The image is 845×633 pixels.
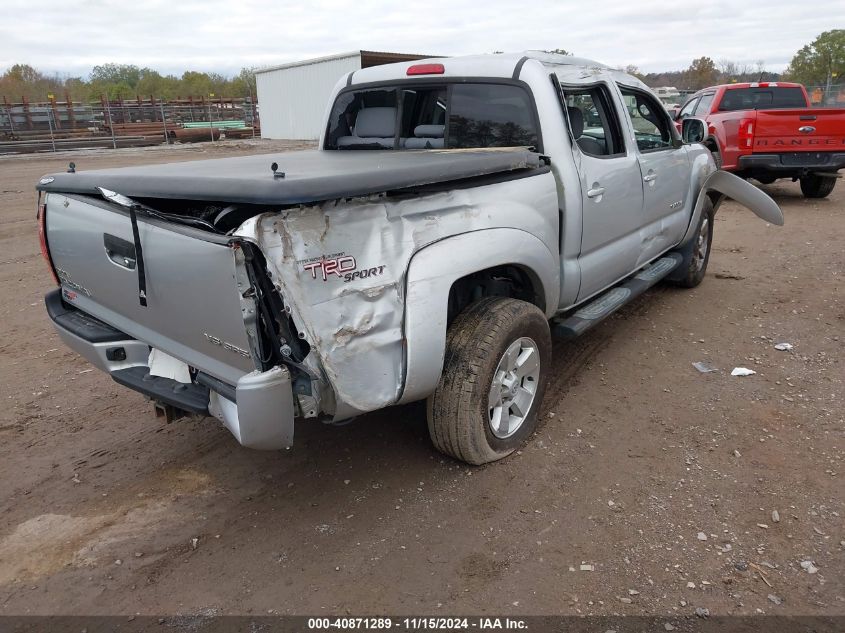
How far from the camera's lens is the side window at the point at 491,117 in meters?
3.79

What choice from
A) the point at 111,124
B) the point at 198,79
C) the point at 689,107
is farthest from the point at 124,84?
the point at 689,107

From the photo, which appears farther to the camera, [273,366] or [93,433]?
[93,433]

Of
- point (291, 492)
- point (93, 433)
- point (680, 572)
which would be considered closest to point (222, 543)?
point (291, 492)

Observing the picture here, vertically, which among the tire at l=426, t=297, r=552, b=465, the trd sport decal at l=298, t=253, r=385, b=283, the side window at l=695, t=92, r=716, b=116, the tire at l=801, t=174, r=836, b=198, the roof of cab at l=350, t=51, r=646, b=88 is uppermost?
the side window at l=695, t=92, r=716, b=116

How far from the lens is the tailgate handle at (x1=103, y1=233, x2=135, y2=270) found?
2.79m

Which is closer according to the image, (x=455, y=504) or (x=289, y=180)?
(x=289, y=180)

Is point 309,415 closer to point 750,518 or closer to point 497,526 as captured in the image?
point 497,526

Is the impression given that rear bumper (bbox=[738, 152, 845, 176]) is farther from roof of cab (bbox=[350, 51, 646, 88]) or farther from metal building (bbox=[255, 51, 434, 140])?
metal building (bbox=[255, 51, 434, 140])

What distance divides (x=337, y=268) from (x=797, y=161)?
10.1 meters

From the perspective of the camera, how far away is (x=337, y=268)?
2.44 metres

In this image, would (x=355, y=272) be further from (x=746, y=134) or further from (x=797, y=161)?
(x=797, y=161)

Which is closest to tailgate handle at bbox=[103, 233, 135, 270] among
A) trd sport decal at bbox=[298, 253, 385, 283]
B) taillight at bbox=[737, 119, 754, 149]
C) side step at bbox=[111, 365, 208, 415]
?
side step at bbox=[111, 365, 208, 415]

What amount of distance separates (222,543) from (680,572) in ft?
6.44

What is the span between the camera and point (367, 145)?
4.70 metres
